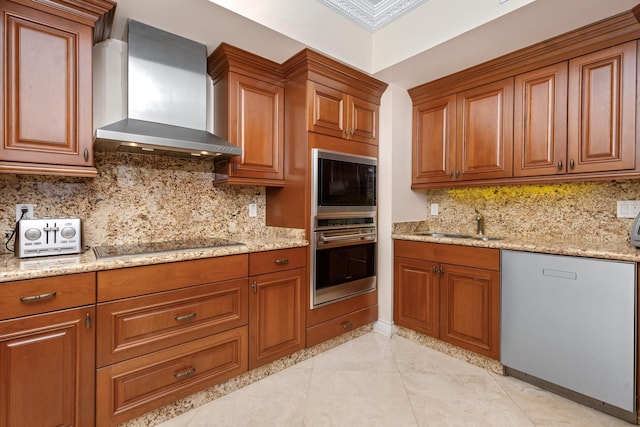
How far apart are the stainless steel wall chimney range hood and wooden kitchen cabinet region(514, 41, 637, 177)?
7.14ft

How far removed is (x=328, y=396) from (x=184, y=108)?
7.08ft

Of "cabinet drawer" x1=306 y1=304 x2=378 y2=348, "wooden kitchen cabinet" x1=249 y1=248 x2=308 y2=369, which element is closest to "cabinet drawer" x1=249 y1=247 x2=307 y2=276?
"wooden kitchen cabinet" x1=249 y1=248 x2=308 y2=369

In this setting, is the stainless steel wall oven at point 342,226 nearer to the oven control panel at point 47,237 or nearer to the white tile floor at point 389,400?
the white tile floor at point 389,400

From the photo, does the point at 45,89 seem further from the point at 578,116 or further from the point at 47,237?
the point at 578,116

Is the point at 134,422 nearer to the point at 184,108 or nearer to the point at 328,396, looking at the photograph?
the point at 328,396

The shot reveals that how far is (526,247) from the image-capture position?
209cm

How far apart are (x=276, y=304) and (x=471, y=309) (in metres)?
1.50

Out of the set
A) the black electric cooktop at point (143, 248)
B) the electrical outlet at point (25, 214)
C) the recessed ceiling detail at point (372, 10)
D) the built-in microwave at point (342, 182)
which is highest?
the recessed ceiling detail at point (372, 10)

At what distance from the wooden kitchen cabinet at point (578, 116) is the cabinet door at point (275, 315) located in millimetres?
1968

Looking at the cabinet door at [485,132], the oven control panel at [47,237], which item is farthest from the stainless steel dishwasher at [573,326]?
the oven control panel at [47,237]

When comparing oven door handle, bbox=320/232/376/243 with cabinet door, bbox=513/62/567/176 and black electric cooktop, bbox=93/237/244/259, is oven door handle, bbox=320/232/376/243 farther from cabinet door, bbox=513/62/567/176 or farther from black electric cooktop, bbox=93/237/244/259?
cabinet door, bbox=513/62/567/176

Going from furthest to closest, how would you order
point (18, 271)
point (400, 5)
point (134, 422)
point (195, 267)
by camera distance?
1. point (400, 5)
2. point (195, 267)
3. point (134, 422)
4. point (18, 271)

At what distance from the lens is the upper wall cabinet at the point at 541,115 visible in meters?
1.96

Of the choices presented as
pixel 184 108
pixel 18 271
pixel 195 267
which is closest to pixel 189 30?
pixel 184 108
